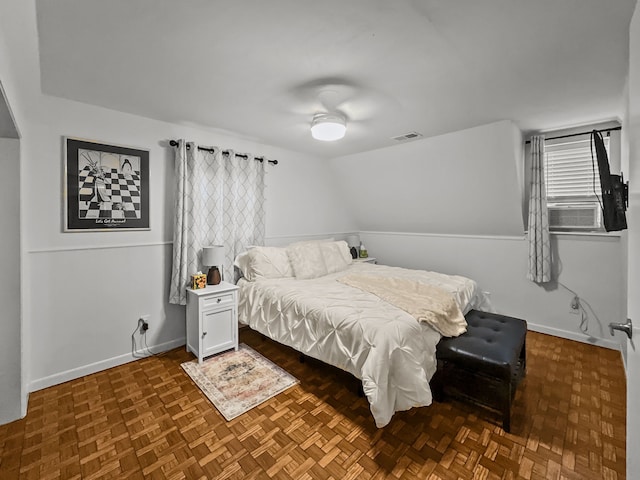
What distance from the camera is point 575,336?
3094 millimetres

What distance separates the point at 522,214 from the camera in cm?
330

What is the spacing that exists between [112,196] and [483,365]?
317 cm

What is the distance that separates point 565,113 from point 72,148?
13.8 feet

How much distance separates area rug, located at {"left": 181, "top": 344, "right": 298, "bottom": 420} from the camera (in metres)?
2.09

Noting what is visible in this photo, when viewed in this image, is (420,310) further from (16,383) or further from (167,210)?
(16,383)

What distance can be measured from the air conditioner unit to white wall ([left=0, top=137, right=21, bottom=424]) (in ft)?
15.8

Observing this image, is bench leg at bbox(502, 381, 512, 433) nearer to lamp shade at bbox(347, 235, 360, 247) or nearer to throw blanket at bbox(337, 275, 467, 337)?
throw blanket at bbox(337, 275, 467, 337)

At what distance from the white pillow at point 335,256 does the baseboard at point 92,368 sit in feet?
6.12

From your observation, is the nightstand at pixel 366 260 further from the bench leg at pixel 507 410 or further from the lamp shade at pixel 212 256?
the bench leg at pixel 507 410

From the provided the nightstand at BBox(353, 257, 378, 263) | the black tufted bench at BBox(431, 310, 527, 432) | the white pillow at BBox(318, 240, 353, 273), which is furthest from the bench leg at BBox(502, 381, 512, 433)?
the nightstand at BBox(353, 257, 378, 263)

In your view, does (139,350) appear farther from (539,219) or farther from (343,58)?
(539,219)

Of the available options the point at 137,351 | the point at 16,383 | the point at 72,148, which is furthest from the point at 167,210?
the point at 16,383

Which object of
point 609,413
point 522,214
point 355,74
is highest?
point 355,74

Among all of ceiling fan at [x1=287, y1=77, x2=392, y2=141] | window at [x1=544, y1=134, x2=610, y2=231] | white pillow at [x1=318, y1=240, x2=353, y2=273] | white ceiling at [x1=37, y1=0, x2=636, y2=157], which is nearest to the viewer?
white ceiling at [x1=37, y1=0, x2=636, y2=157]
